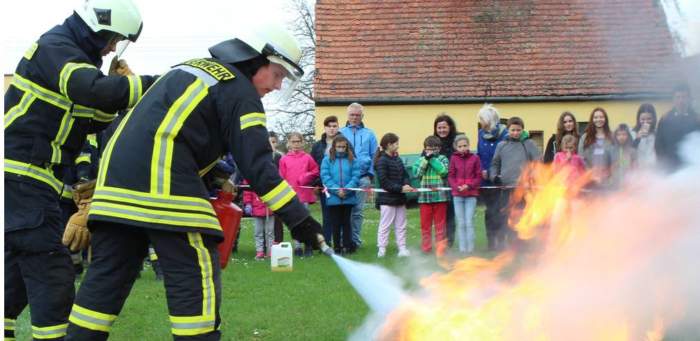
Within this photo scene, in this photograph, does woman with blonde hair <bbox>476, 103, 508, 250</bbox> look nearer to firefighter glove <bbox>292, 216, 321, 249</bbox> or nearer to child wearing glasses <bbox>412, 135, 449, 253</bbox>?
child wearing glasses <bbox>412, 135, 449, 253</bbox>

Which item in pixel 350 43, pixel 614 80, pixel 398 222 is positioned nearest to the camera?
pixel 614 80

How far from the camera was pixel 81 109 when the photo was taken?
5.38 m

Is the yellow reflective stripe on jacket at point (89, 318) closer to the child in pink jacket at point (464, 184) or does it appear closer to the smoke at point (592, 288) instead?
the smoke at point (592, 288)

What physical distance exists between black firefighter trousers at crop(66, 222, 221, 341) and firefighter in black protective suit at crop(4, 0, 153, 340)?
81 cm

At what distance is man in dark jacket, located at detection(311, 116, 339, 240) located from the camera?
41.1 feet

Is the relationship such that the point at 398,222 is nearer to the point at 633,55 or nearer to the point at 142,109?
the point at 633,55

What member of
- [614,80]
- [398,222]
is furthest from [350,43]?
[614,80]

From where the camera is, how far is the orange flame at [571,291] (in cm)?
527

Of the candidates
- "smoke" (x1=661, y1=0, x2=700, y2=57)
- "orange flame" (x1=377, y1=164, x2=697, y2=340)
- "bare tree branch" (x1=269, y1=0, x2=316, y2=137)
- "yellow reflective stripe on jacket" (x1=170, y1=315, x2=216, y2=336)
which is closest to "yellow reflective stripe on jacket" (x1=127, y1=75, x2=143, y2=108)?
"yellow reflective stripe on jacket" (x1=170, y1=315, x2=216, y2=336)

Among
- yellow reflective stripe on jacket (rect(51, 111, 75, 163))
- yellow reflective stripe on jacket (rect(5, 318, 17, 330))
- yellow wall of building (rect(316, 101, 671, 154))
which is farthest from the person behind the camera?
yellow wall of building (rect(316, 101, 671, 154))

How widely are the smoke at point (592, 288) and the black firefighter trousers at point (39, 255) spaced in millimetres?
1858

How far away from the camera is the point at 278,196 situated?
4.58m

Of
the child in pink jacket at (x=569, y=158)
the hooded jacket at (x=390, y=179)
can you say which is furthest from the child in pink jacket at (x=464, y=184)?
the child in pink jacket at (x=569, y=158)

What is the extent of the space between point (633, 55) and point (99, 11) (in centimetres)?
442
